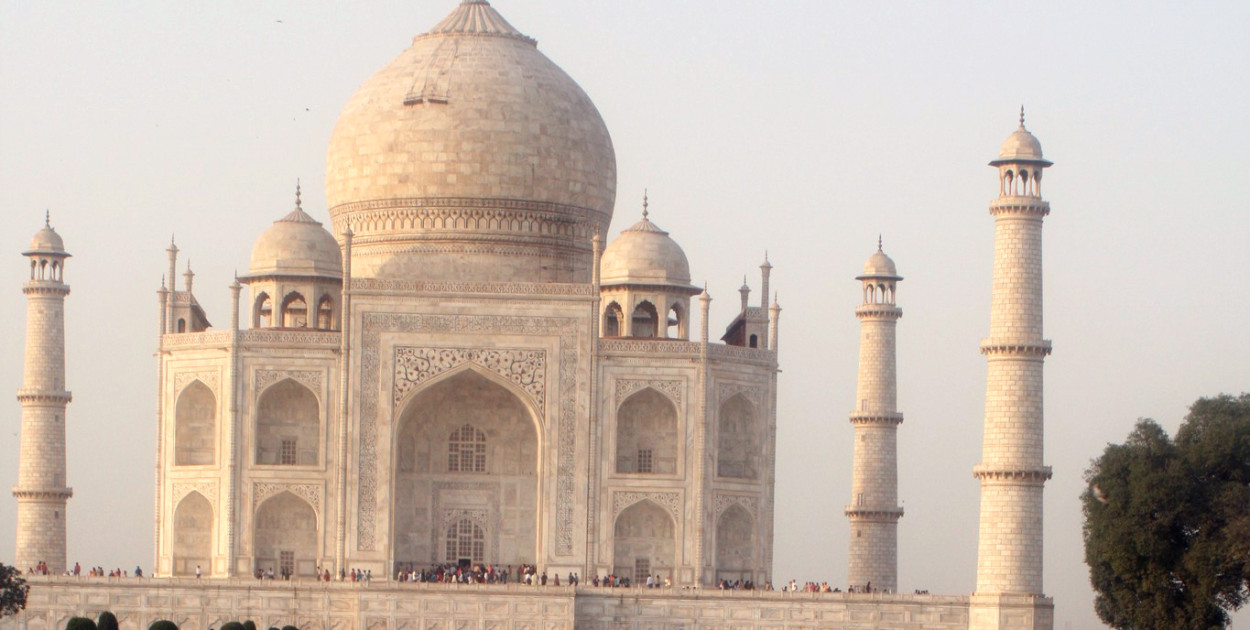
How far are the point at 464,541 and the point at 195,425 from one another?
14.0 feet

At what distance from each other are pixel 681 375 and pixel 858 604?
456cm

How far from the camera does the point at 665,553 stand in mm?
40531

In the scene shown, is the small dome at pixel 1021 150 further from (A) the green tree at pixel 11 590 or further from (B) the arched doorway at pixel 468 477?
(A) the green tree at pixel 11 590

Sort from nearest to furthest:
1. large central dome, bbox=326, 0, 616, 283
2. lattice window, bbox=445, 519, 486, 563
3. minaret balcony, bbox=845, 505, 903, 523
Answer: lattice window, bbox=445, 519, 486, 563 → large central dome, bbox=326, 0, 616, 283 → minaret balcony, bbox=845, 505, 903, 523

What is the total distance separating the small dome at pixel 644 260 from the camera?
41.8 meters

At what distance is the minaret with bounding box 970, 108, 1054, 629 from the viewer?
122 ft

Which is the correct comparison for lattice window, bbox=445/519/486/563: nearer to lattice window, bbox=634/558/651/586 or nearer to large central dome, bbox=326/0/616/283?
lattice window, bbox=634/558/651/586

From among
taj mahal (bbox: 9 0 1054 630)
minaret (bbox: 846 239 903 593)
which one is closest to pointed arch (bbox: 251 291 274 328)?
taj mahal (bbox: 9 0 1054 630)

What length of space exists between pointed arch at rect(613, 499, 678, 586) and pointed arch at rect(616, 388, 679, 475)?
0.64m

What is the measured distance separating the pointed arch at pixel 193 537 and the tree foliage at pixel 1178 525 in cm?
1262

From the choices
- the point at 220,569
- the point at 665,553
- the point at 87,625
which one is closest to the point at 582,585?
the point at 665,553

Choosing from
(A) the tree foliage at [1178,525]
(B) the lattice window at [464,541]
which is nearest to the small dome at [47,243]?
(B) the lattice window at [464,541]

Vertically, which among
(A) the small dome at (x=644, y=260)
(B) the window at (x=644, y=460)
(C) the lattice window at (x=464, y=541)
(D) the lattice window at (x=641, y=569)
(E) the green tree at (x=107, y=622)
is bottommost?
(E) the green tree at (x=107, y=622)

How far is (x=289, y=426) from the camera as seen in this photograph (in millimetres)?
40656
